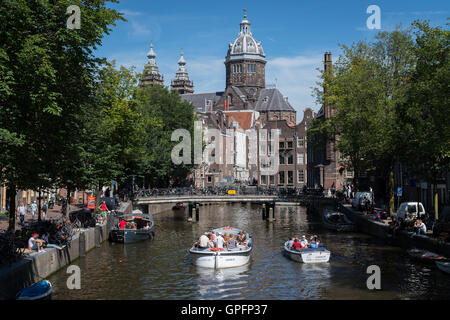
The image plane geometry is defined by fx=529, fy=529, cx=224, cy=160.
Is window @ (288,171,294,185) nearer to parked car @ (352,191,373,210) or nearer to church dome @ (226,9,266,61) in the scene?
parked car @ (352,191,373,210)

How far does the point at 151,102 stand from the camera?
79375 millimetres

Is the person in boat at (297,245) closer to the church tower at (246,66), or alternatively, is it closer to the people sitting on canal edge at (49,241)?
the people sitting on canal edge at (49,241)

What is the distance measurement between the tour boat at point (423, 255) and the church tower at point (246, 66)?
12354 cm

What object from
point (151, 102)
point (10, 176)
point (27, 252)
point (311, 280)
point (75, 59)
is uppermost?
point (151, 102)

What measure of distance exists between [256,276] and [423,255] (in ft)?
32.5

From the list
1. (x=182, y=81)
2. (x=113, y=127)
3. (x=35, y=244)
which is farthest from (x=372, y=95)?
(x=182, y=81)

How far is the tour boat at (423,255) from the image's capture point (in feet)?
97.7

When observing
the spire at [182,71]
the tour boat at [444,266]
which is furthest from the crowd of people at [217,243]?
the spire at [182,71]

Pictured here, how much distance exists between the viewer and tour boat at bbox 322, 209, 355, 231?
4959 cm

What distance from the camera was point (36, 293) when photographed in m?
20.8

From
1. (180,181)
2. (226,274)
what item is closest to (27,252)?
(226,274)

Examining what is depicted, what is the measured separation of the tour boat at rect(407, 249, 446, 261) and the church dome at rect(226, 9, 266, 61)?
129 m
